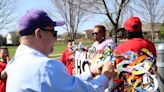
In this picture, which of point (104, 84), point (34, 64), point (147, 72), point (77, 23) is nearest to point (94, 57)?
point (147, 72)

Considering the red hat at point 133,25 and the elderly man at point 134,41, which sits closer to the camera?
the elderly man at point 134,41

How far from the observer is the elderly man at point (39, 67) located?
243 centimetres

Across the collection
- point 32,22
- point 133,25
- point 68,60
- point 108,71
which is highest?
point 32,22

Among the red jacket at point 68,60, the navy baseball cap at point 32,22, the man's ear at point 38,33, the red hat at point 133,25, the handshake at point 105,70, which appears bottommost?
the red jacket at point 68,60

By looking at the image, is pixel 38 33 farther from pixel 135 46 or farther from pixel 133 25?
pixel 133 25

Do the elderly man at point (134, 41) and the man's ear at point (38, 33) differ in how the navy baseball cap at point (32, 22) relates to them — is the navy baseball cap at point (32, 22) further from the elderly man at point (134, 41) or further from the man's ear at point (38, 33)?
the elderly man at point (134, 41)

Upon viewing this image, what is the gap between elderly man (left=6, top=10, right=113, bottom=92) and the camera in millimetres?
2430

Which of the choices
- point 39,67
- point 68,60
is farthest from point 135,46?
point 68,60

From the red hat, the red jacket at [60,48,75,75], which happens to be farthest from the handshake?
the red jacket at [60,48,75,75]

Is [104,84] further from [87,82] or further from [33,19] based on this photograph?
[33,19]

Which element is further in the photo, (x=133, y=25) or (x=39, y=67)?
(x=133, y=25)

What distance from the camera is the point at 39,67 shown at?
2.46 meters

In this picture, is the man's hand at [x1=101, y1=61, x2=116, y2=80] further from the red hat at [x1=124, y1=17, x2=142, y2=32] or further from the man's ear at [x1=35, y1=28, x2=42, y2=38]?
the red hat at [x1=124, y1=17, x2=142, y2=32]

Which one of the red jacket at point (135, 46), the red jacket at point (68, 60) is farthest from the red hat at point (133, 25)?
the red jacket at point (68, 60)
